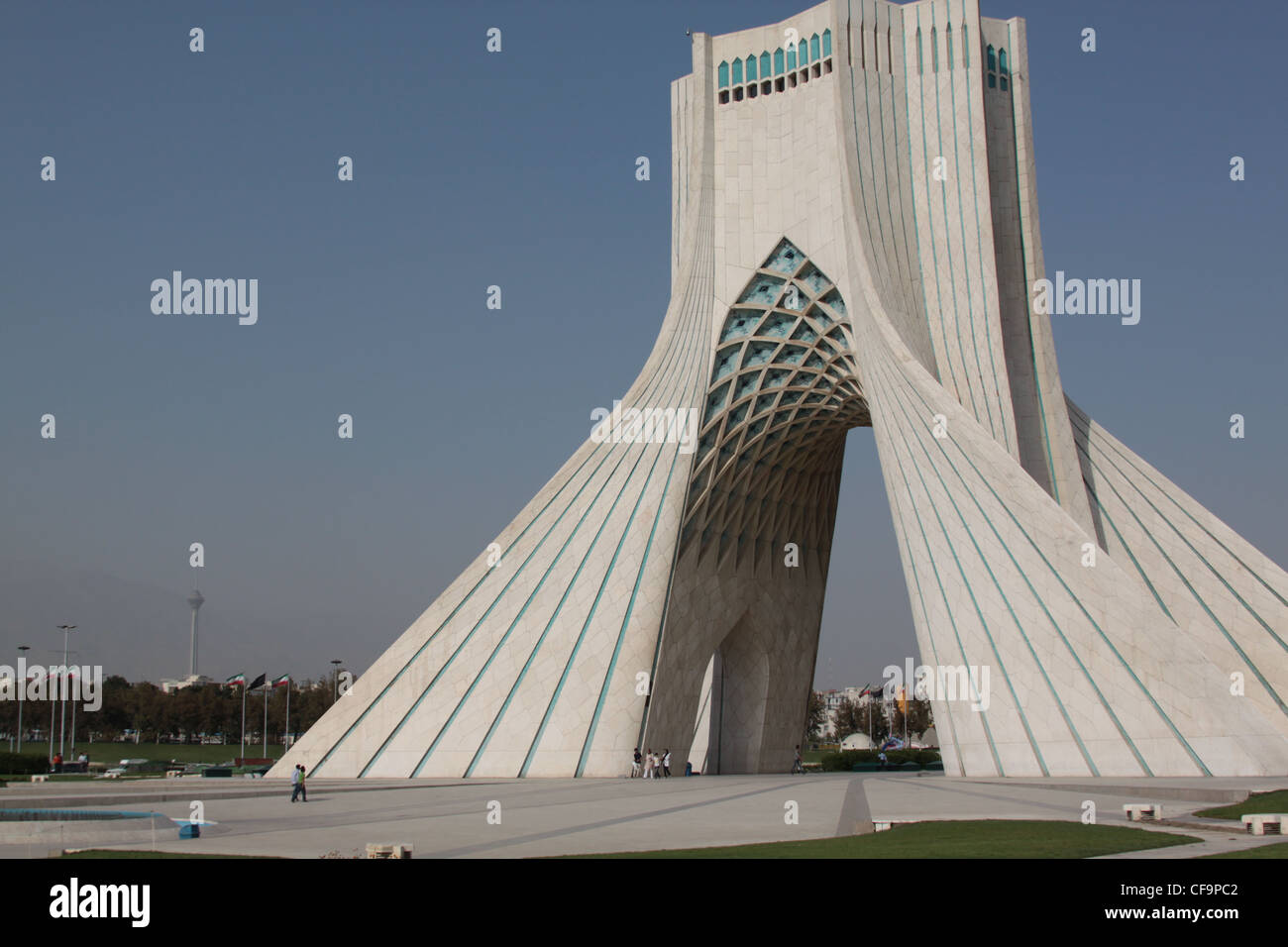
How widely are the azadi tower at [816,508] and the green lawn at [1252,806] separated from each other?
476 cm

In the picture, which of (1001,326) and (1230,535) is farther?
(1001,326)

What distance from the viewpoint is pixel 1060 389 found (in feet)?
89.0

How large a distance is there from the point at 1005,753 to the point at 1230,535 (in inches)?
339

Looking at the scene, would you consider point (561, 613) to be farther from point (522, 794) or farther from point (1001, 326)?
point (1001, 326)

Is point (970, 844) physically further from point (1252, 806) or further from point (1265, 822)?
point (1252, 806)

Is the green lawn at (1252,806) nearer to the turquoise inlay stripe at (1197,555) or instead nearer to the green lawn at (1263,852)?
the green lawn at (1263,852)

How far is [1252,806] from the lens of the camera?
12141mm

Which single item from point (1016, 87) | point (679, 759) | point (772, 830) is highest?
point (1016, 87)

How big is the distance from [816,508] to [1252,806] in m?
22.8

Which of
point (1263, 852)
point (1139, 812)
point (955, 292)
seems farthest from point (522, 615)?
point (1263, 852)

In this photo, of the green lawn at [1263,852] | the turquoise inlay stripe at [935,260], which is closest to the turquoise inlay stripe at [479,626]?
the turquoise inlay stripe at [935,260]
